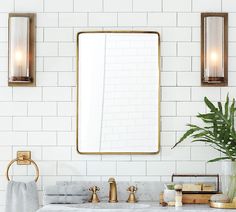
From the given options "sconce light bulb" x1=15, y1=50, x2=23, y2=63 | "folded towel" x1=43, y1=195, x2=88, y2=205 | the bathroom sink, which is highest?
"sconce light bulb" x1=15, y1=50, x2=23, y2=63

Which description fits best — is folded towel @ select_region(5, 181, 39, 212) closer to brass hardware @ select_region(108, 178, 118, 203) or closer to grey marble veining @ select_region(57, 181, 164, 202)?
grey marble veining @ select_region(57, 181, 164, 202)

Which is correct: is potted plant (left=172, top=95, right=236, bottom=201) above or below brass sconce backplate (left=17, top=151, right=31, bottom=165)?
above

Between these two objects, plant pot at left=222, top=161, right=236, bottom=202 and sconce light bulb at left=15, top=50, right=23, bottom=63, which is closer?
plant pot at left=222, top=161, right=236, bottom=202

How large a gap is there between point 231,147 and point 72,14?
1.27 m

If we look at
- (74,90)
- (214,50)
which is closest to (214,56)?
(214,50)

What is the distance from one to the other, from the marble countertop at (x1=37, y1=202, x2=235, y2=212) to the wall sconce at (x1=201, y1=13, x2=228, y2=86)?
0.77 meters

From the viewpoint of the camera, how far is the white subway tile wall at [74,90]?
3.97 metres

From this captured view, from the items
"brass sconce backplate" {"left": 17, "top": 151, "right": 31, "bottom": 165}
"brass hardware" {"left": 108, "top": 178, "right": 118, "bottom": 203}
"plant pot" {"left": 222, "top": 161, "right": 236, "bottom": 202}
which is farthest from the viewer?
"brass sconce backplate" {"left": 17, "top": 151, "right": 31, "bottom": 165}

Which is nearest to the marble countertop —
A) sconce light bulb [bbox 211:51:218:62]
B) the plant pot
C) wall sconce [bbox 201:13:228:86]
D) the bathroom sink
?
the bathroom sink

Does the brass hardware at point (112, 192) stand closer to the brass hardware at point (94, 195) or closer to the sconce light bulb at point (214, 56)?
the brass hardware at point (94, 195)

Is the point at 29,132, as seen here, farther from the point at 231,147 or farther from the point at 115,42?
the point at 231,147

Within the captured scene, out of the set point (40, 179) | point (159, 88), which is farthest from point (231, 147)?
point (40, 179)

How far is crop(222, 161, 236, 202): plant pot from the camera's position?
369 centimetres

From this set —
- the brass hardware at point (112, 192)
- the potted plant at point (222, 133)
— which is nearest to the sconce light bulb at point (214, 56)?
the potted plant at point (222, 133)
